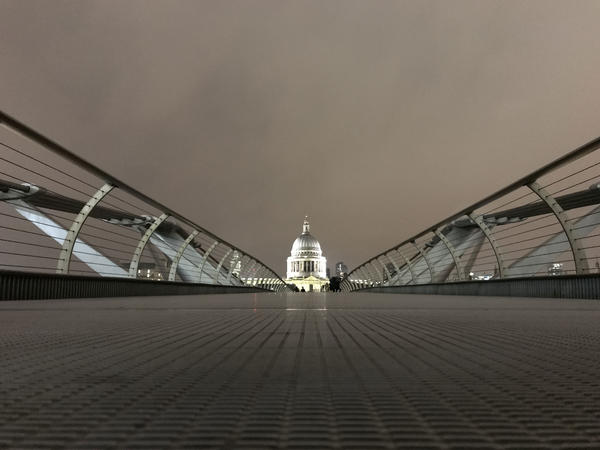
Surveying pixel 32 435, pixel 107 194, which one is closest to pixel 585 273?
pixel 107 194

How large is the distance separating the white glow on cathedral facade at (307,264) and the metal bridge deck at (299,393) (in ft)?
396

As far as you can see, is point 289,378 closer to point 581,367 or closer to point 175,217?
point 581,367

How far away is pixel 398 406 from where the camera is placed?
0.91m

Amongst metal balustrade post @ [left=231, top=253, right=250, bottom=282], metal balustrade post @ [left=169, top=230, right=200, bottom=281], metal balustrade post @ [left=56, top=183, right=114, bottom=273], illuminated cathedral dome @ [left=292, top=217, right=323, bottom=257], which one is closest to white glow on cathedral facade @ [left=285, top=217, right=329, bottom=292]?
illuminated cathedral dome @ [left=292, top=217, right=323, bottom=257]

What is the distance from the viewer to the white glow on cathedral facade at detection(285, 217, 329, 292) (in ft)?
407

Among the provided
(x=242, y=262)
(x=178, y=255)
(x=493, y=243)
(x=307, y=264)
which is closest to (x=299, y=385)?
(x=493, y=243)

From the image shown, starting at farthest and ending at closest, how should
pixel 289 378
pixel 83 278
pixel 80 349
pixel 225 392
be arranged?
pixel 83 278, pixel 80 349, pixel 289 378, pixel 225 392

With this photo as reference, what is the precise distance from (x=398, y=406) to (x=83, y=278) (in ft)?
22.6

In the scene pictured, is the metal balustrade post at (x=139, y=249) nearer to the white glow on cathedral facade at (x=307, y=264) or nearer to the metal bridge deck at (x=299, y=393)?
the metal bridge deck at (x=299, y=393)

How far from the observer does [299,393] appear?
1.01 meters

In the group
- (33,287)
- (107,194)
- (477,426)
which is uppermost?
(107,194)

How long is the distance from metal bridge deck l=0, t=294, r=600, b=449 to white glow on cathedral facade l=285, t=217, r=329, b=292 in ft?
396

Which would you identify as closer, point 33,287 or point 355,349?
point 355,349

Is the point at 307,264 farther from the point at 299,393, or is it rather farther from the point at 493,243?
the point at 299,393
